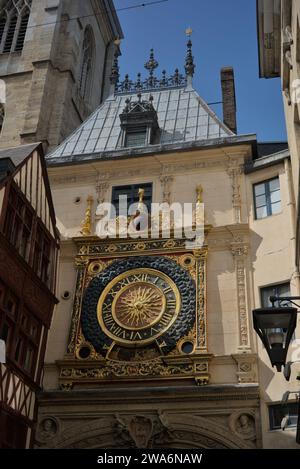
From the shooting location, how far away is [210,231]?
1656 centimetres

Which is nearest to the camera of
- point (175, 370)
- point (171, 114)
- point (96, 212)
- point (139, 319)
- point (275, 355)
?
point (275, 355)

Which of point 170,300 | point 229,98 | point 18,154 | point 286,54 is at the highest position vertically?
point 229,98

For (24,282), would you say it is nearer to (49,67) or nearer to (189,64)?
(189,64)

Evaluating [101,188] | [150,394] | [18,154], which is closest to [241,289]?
[150,394]

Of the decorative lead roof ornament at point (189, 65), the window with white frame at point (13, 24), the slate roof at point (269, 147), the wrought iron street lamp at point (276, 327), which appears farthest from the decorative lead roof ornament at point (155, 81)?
the wrought iron street lamp at point (276, 327)

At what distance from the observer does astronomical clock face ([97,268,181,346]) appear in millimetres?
15430

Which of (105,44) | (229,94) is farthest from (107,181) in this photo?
(105,44)

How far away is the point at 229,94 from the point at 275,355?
52.9 feet

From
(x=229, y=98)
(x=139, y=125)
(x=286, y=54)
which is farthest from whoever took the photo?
(x=229, y=98)

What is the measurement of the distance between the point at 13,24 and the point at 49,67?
5990mm

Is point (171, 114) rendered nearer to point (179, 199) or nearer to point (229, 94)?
point (229, 94)

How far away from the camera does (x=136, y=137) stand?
2027 cm

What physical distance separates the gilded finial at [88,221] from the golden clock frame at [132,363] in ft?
0.93

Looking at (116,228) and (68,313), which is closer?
(68,313)
